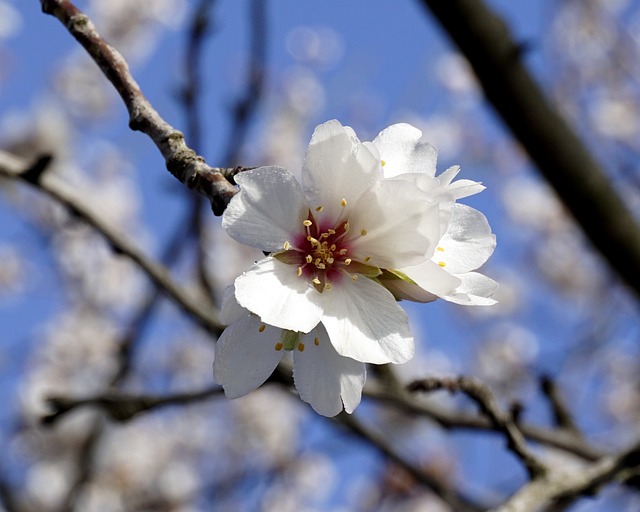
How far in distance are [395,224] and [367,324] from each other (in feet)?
0.39

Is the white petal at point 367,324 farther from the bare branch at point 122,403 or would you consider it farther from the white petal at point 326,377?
the bare branch at point 122,403

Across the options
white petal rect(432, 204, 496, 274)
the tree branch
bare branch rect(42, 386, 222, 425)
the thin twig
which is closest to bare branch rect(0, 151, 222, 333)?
bare branch rect(42, 386, 222, 425)

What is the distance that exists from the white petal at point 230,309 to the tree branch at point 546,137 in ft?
5.62

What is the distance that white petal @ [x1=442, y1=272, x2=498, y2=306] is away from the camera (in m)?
0.86

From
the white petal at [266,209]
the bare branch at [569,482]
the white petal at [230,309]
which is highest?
the white petal at [266,209]

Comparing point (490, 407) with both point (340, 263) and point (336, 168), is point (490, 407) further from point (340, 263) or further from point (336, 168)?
point (336, 168)

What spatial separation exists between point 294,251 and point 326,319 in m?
0.12

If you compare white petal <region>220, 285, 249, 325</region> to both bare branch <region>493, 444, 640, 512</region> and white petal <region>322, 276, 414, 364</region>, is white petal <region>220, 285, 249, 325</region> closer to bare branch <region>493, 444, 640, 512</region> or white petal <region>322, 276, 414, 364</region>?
white petal <region>322, 276, 414, 364</region>

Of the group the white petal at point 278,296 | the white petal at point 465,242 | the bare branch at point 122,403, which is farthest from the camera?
the bare branch at point 122,403

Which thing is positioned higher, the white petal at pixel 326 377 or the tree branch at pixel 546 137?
the tree branch at pixel 546 137

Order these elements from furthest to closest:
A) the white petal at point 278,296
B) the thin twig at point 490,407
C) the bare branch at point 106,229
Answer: the bare branch at point 106,229
the thin twig at point 490,407
the white petal at point 278,296

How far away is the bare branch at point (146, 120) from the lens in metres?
0.82

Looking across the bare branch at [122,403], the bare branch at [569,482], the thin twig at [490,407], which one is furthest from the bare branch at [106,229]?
the bare branch at [569,482]

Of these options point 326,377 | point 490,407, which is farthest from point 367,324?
point 490,407
